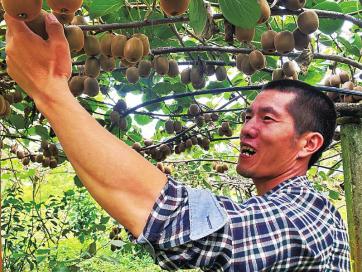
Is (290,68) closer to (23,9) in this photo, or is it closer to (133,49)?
(133,49)

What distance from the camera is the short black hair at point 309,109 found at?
53.2 inches

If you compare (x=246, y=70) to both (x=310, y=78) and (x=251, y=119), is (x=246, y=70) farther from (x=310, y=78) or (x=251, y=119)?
(x=310, y=78)

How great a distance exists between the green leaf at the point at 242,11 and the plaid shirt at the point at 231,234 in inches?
16.2

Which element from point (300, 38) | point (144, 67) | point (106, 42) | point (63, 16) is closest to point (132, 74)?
point (144, 67)

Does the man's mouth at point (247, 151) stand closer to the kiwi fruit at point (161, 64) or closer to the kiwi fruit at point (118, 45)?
the kiwi fruit at point (118, 45)

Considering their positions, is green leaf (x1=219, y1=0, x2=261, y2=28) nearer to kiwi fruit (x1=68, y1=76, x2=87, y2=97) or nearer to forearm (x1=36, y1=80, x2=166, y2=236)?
forearm (x1=36, y1=80, x2=166, y2=236)

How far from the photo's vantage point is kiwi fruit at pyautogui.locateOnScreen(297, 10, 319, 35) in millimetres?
1469

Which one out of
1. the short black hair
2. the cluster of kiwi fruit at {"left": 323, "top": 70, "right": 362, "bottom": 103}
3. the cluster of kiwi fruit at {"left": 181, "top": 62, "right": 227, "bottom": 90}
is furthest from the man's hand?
the cluster of kiwi fruit at {"left": 323, "top": 70, "right": 362, "bottom": 103}

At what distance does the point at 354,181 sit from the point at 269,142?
2.65 ft

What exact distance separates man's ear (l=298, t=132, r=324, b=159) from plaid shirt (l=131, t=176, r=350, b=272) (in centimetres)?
33

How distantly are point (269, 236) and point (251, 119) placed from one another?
20.9 inches

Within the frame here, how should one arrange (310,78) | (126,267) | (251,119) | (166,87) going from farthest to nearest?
(126,267) < (310,78) < (166,87) < (251,119)

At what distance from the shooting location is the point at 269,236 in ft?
2.88

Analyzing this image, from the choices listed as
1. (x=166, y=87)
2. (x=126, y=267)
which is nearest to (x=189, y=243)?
(x=166, y=87)
